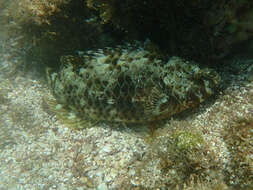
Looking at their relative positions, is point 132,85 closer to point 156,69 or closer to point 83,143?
point 156,69

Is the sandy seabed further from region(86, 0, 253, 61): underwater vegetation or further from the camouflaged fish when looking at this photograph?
region(86, 0, 253, 61): underwater vegetation

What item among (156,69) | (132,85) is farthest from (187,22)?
(132,85)

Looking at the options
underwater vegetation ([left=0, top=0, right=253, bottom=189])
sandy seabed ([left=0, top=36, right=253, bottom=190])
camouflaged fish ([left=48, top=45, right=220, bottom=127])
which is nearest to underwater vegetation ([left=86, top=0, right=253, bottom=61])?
underwater vegetation ([left=0, top=0, right=253, bottom=189])

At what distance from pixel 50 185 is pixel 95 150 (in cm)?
101

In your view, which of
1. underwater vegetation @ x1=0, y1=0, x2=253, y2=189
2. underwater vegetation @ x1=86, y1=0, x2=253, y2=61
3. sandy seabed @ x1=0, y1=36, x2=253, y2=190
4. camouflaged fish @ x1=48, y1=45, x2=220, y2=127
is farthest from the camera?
camouflaged fish @ x1=48, y1=45, x2=220, y2=127

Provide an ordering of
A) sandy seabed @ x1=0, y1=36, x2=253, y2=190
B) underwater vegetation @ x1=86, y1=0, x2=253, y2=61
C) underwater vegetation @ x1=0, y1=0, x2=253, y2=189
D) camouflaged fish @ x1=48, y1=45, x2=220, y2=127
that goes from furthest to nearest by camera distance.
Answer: camouflaged fish @ x1=48, y1=45, x2=220, y2=127 < underwater vegetation @ x1=86, y1=0, x2=253, y2=61 < sandy seabed @ x1=0, y1=36, x2=253, y2=190 < underwater vegetation @ x1=0, y1=0, x2=253, y2=189

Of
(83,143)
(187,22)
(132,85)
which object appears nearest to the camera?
(187,22)

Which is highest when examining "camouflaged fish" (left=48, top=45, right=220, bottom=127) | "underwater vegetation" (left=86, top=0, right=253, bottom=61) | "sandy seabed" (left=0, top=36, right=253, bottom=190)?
"underwater vegetation" (left=86, top=0, right=253, bottom=61)

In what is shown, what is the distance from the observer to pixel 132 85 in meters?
3.87

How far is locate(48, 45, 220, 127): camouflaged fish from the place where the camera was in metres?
3.70

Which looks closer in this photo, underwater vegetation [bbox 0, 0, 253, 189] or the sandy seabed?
underwater vegetation [bbox 0, 0, 253, 189]

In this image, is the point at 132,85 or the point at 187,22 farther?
the point at 132,85

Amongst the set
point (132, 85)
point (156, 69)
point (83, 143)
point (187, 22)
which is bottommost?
point (83, 143)

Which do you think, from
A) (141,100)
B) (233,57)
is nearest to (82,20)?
(141,100)
